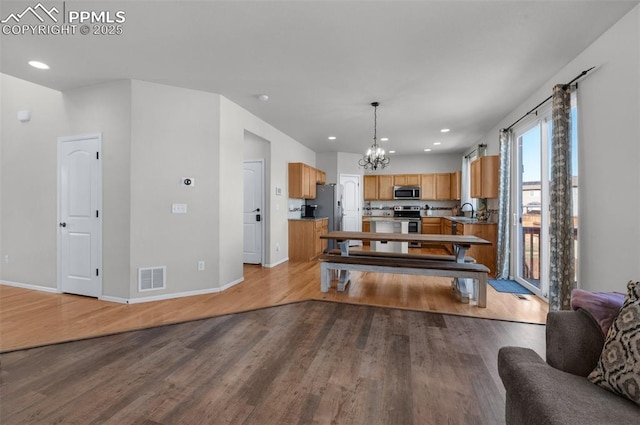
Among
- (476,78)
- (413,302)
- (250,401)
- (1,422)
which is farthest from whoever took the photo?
(413,302)

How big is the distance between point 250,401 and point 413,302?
247cm

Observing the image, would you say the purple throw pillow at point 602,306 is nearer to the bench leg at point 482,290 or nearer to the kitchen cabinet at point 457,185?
the bench leg at point 482,290

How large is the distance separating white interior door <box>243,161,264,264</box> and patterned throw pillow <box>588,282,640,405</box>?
4931 millimetres

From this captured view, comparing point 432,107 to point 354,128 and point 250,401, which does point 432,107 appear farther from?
point 250,401

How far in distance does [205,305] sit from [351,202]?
5.38 metres

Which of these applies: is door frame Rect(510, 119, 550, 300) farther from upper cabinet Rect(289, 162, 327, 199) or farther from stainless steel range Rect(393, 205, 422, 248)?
upper cabinet Rect(289, 162, 327, 199)

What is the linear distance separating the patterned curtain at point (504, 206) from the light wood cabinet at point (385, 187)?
12.9 ft

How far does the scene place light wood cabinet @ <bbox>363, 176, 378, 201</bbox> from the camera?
28.2 ft

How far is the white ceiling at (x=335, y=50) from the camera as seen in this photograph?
2.20 metres

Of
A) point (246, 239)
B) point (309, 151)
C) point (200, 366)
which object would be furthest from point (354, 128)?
point (200, 366)

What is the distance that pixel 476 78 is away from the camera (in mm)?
3363

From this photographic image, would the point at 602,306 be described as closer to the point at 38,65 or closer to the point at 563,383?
the point at 563,383

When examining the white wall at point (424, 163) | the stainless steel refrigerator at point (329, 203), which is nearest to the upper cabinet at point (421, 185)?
the white wall at point (424, 163)

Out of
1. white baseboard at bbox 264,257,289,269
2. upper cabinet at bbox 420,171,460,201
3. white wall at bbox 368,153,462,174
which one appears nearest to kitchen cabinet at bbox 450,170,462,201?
upper cabinet at bbox 420,171,460,201
